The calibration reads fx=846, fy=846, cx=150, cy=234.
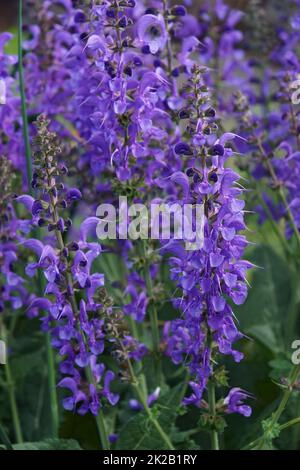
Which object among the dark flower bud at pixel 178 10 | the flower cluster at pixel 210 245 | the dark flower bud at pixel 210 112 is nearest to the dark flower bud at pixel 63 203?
the flower cluster at pixel 210 245

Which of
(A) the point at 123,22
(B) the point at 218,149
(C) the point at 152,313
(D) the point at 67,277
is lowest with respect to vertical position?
(C) the point at 152,313

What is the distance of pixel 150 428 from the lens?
2338mm

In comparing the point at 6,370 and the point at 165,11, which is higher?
the point at 165,11

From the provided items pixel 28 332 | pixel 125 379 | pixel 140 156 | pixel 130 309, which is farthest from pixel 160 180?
pixel 28 332

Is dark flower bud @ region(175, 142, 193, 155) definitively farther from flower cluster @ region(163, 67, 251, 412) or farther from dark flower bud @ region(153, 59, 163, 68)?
dark flower bud @ region(153, 59, 163, 68)

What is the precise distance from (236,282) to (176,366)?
3.49 ft

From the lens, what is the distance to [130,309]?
2418mm

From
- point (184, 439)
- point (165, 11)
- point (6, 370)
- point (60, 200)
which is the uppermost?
point (165, 11)

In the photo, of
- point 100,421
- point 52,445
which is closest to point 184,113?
point 100,421

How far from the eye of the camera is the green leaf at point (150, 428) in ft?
7.59

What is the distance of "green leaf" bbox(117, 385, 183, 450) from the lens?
231 centimetres

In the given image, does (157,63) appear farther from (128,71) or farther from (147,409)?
(147,409)

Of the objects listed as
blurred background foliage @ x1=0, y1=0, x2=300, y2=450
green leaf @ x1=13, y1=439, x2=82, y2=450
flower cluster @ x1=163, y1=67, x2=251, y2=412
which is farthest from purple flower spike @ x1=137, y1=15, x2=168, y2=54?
green leaf @ x1=13, y1=439, x2=82, y2=450

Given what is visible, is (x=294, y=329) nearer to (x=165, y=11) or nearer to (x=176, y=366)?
(x=176, y=366)
